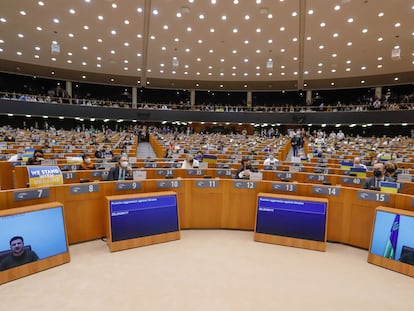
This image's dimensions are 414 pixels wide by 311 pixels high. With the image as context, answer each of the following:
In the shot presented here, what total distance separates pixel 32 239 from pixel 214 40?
19.2 metres

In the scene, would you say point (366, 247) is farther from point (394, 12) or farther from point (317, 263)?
point (394, 12)

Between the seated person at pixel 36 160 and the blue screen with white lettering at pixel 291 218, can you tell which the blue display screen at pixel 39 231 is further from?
the seated person at pixel 36 160

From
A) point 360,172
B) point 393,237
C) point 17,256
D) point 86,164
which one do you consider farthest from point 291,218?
point 86,164

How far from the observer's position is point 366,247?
4492 millimetres

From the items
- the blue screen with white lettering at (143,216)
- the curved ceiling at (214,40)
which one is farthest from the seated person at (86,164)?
the curved ceiling at (214,40)

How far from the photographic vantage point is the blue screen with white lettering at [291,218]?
14.7 feet

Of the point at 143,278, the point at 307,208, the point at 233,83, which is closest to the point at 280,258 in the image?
the point at 307,208

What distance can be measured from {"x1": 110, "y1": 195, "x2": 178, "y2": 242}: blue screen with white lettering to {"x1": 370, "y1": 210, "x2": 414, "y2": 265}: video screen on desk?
3.00m

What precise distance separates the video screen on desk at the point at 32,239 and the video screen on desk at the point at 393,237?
4283 millimetres

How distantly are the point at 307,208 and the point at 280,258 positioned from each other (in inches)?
36.4

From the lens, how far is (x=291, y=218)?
4594 millimetres

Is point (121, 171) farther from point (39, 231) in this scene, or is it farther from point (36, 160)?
point (36, 160)

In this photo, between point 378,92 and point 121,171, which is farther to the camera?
point 378,92

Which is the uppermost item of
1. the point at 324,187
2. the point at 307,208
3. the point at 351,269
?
the point at 324,187
